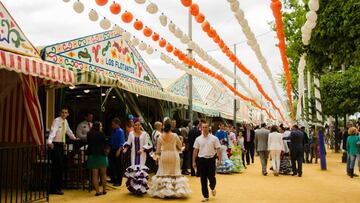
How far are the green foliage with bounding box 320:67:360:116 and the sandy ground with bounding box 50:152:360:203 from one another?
1076 centimetres

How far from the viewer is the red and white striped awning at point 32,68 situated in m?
7.34

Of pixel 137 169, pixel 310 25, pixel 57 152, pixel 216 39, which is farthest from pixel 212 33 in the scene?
pixel 57 152

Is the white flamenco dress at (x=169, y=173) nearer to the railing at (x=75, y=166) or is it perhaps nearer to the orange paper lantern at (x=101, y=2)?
the railing at (x=75, y=166)

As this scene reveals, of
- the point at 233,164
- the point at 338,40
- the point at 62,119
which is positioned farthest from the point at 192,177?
the point at 338,40

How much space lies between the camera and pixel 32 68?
26.1ft

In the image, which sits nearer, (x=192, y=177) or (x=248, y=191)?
(x=248, y=191)

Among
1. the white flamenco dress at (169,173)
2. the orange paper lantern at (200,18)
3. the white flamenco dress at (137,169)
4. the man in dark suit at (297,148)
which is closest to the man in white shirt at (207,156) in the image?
the white flamenco dress at (169,173)

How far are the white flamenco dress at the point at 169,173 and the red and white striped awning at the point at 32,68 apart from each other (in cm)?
258

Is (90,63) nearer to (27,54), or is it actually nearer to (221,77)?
(27,54)

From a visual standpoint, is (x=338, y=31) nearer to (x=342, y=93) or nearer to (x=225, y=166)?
(x=225, y=166)

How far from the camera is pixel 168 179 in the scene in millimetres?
9469

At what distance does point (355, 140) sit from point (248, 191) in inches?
222

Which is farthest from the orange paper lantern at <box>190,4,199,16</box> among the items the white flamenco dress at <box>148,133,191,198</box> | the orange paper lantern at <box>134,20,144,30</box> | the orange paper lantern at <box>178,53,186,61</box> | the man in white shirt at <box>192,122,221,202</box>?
the orange paper lantern at <box>178,53,186,61</box>

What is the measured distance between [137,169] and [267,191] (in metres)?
3.46
